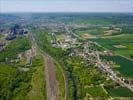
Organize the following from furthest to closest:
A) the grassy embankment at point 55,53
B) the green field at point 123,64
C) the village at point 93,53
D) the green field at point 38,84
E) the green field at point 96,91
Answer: the green field at point 123,64
the village at point 93,53
the grassy embankment at point 55,53
the green field at point 96,91
the green field at point 38,84

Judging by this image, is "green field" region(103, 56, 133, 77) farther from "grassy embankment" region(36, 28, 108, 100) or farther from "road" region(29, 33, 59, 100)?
"road" region(29, 33, 59, 100)

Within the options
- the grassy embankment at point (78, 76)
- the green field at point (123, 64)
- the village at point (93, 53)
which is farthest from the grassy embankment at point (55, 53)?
the green field at point (123, 64)

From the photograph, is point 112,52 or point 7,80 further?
point 112,52

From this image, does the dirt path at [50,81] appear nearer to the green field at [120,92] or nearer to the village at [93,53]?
the green field at [120,92]

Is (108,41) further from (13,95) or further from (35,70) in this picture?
(13,95)

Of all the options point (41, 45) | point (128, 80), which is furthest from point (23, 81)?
point (41, 45)
